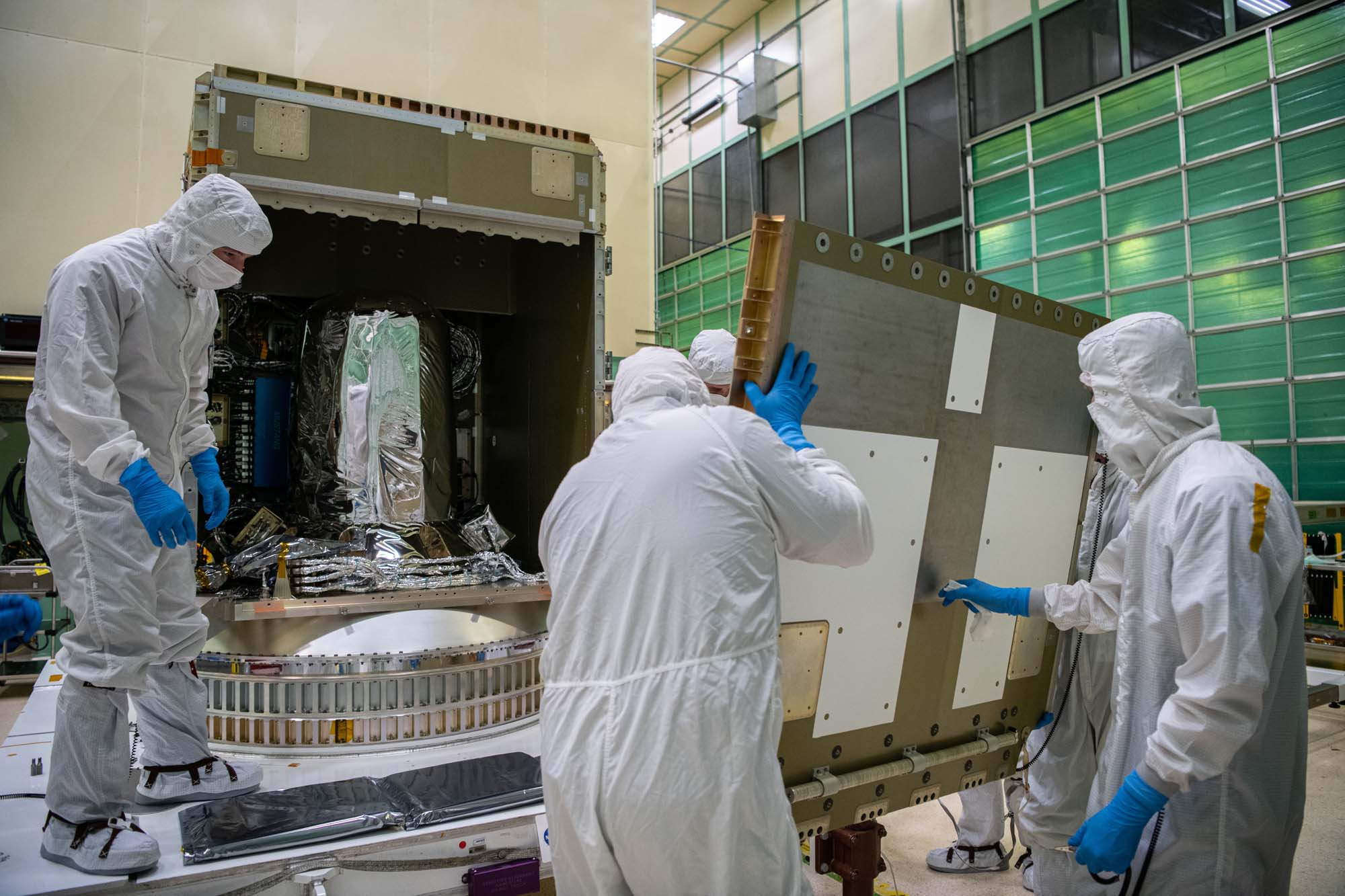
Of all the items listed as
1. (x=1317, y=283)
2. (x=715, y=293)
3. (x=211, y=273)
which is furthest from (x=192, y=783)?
(x=715, y=293)

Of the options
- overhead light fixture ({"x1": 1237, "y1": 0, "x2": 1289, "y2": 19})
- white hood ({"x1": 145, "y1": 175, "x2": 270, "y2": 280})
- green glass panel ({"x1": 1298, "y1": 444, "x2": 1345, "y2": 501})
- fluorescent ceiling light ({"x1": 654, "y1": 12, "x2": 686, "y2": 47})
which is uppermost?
fluorescent ceiling light ({"x1": 654, "y1": 12, "x2": 686, "y2": 47})

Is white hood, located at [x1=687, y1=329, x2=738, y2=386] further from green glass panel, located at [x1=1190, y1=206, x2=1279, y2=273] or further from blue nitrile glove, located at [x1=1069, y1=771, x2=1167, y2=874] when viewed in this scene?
green glass panel, located at [x1=1190, y1=206, x2=1279, y2=273]

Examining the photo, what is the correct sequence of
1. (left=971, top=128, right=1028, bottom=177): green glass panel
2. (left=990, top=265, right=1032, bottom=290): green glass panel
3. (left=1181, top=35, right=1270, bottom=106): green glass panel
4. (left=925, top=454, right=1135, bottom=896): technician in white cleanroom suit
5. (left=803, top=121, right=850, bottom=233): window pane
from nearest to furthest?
(left=925, top=454, right=1135, bottom=896): technician in white cleanroom suit < (left=1181, top=35, right=1270, bottom=106): green glass panel < (left=990, top=265, right=1032, bottom=290): green glass panel < (left=971, top=128, right=1028, bottom=177): green glass panel < (left=803, top=121, right=850, bottom=233): window pane

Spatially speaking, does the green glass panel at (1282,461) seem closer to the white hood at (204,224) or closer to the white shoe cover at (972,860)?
the white shoe cover at (972,860)

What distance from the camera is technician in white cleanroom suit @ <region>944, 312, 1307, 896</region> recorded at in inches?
61.4

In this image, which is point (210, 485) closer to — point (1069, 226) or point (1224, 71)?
point (1069, 226)

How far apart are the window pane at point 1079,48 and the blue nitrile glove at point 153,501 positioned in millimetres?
8045

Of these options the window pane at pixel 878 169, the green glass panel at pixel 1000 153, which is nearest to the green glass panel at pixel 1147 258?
the green glass panel at pixel 1000 153

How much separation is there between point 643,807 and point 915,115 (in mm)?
9318

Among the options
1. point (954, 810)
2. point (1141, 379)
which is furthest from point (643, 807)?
point (954, 810)

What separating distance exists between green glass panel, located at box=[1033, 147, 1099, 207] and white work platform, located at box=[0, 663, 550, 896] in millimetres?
7293

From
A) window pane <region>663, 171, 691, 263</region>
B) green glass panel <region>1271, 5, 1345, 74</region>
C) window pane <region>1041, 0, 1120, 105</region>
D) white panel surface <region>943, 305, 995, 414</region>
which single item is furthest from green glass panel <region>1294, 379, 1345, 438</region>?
window pane <region>663, 171, 691, 263</region>

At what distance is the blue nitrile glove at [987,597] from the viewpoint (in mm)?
2104

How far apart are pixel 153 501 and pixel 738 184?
428 inches
